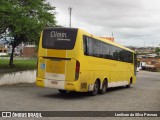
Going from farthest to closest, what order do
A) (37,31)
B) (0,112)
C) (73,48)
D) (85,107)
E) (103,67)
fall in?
(37,31) → (103,67) → (73,48) → (85,107) → (0,112)

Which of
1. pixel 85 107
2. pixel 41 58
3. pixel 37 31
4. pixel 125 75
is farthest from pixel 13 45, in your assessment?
pixel 85 107

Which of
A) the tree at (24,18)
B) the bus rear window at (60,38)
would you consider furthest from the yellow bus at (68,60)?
the tree at (24,18)

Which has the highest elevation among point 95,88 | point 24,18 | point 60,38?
point 24,18

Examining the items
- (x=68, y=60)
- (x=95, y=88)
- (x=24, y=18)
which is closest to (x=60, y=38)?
(x=68, y=60)

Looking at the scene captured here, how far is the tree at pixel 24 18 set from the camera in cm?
3241

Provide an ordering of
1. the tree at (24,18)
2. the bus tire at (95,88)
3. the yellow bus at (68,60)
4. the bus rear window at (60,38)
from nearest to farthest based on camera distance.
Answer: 1. the yellow bus at (68,60)
2. the bus rear window at (60,38)
3. the bus tire at (95,88)
4. the tree at (24,18)

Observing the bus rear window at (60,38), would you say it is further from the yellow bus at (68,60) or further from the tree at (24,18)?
the tree at (24,18)

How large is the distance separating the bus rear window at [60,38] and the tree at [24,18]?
12.4 metres

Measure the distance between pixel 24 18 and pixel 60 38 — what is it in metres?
14.3

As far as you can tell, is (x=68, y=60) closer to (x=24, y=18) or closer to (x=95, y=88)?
(x=95, y=88)

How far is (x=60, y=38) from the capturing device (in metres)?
19.6

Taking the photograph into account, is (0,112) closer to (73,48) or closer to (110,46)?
(73,48)

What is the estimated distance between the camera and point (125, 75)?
1184 inches

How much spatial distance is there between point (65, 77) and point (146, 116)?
255 inches
